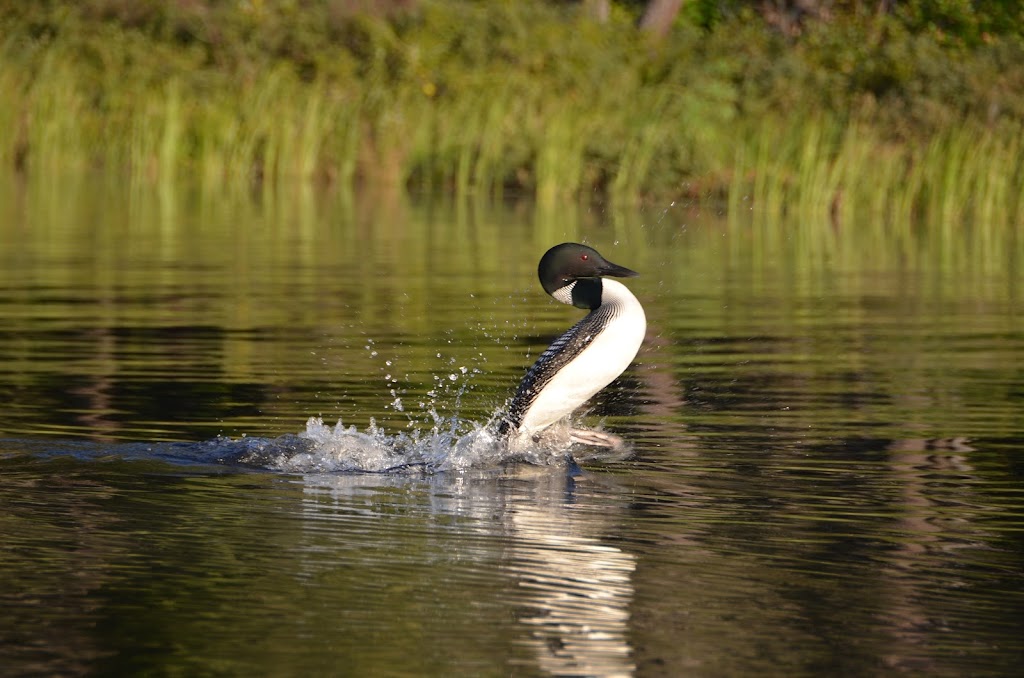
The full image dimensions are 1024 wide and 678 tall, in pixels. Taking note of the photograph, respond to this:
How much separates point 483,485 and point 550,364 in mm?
894

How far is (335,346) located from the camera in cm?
1149

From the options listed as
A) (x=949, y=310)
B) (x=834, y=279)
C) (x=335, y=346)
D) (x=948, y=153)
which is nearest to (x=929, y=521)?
(x=335, y=346)

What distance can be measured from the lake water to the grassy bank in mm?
8993

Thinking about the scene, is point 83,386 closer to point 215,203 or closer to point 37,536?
point 37,536

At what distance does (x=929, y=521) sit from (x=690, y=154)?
63.9 feet

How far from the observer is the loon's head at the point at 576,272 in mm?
8438

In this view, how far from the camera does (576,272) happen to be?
8.46 m

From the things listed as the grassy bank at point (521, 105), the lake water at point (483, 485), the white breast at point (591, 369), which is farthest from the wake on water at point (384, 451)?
the grassy bank at point (521, 105)

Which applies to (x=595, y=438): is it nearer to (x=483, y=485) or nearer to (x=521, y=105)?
(x=483, y=485)

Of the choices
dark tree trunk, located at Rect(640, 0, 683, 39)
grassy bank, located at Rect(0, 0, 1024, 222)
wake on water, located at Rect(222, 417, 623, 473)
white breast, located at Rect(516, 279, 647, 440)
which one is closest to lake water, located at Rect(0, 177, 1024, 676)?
wake on water, located at Rect(222, 417, 623, 473)

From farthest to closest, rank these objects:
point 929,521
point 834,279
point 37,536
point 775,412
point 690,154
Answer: point 690,154
point 834,279
point 775,412
point 929,521
point 37,536

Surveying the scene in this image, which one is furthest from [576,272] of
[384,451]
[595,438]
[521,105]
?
[521,105]

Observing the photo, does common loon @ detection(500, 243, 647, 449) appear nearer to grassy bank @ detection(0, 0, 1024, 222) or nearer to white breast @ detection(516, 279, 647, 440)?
white breast @ detection(516, 279, 647, 440)

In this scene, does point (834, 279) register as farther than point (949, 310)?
Yes
